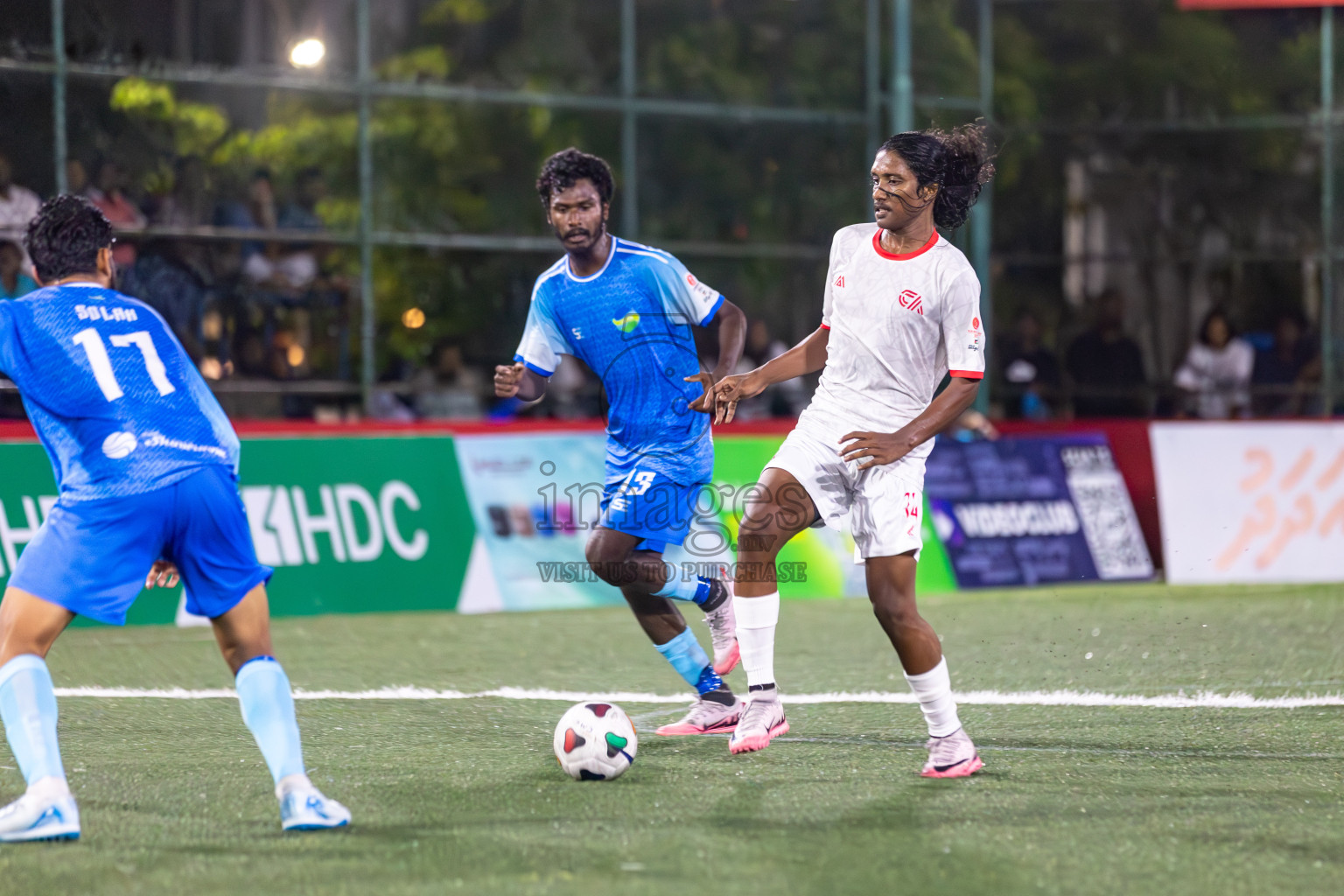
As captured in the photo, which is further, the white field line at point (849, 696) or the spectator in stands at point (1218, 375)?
the spectator in stands at point (1218, 375)

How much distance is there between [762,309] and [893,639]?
11.1 meters

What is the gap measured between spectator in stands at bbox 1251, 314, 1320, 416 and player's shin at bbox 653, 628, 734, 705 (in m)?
11.4

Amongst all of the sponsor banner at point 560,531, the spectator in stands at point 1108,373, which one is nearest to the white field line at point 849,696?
the sponsor banner at point 560,531

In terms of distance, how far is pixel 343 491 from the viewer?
10992 millimetres

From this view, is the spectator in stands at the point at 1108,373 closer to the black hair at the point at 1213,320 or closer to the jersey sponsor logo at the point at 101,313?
the black hair at the point at 1213,320

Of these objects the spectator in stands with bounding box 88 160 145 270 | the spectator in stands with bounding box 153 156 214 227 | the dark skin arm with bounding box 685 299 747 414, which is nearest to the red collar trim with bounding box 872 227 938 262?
the dark skin arm with bounding box 685 299 747 414

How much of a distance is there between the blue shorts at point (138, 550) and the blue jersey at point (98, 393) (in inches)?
2.0

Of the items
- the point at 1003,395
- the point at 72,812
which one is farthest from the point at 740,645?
the point at 1003,395

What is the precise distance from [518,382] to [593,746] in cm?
169

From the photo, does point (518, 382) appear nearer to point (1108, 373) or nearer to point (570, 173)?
point (570, 173)

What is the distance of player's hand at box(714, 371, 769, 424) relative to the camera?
18.9 ft

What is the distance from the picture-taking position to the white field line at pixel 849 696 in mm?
7082

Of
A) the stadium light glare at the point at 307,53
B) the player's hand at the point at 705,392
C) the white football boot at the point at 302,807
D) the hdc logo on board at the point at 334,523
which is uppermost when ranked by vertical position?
the stadium light glare at the point at 307,53

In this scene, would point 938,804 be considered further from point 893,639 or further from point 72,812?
point 72,812
